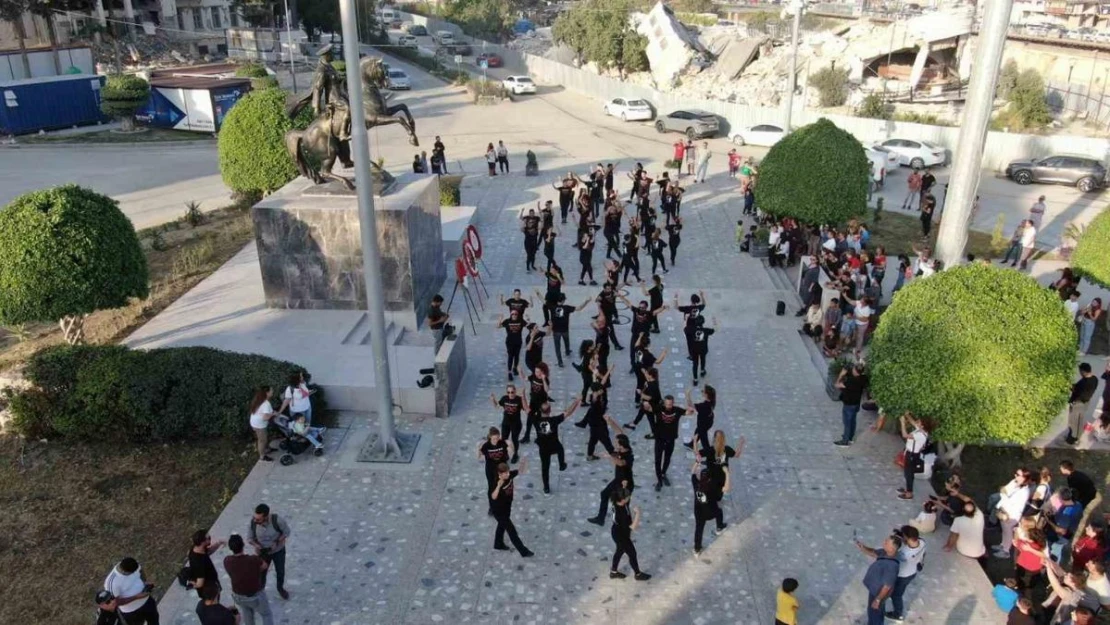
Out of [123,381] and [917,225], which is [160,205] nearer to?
[123,381]

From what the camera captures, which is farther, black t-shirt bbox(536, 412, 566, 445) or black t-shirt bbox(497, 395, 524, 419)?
black t-shirt bbox(497, 395, 524, 419)

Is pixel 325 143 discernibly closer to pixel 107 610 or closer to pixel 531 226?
pixel 531 226

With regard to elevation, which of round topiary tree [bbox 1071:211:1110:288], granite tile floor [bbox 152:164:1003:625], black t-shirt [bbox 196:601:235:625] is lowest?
granite tile floor [bbox 152:164:1003:625]

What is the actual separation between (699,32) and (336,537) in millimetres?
53260

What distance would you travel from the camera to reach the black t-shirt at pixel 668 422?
1019 cm

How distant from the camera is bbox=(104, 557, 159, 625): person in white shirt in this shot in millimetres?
7598

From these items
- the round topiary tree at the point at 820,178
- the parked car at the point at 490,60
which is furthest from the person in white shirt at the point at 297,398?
the parked car at the point at 490,60

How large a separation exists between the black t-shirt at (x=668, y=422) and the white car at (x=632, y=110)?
3135 cm

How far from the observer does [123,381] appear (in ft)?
38.2

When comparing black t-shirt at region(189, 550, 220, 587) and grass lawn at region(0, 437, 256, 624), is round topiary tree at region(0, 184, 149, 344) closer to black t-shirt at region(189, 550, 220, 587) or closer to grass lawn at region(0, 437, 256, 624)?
grass lawn at region(0, 437, 256, 624)

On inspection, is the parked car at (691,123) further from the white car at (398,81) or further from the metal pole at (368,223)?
the metal pole at (368,223)

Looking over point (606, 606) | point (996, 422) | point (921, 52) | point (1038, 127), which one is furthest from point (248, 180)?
point (921, 52)

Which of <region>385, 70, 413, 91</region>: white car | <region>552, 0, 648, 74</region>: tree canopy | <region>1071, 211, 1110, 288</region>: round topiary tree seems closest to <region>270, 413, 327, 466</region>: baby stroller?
<region>1071, 211, 1110, 288</region>: round topiary tree

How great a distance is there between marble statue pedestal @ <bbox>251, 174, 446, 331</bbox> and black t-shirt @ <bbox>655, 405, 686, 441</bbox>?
21.3ft
